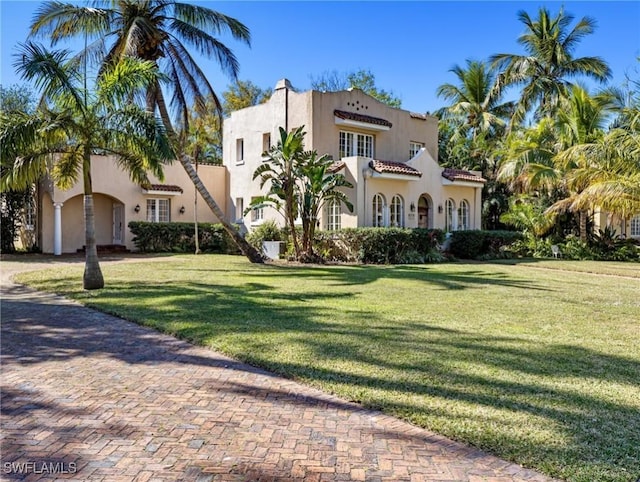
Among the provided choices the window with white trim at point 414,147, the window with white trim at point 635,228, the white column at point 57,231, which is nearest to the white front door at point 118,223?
the white column at point 57,231

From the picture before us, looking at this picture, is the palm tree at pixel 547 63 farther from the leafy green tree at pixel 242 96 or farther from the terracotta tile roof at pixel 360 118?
the leafy green tree at pixel 242 96

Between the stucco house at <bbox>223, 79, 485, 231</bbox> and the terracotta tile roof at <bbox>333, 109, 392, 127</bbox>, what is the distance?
52 millimetres

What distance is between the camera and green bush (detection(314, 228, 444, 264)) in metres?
20.0

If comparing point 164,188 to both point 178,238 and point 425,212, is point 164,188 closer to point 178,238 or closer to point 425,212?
point 178,238

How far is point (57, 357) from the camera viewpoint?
250 inches

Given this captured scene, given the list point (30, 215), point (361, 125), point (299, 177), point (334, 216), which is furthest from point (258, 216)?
point (30, 215)

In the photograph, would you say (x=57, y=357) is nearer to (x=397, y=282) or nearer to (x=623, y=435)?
(x=623, y=435)

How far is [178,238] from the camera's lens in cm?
2534

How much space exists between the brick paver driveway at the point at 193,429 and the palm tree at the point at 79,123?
6374 mm

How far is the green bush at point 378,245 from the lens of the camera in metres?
20.0

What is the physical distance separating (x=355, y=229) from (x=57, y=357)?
14743mm

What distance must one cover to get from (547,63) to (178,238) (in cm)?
2624

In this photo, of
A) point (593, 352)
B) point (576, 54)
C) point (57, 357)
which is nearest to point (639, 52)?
point (593, 352)

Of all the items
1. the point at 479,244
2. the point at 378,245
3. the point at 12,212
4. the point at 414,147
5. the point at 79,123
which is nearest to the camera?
the point at 79,123
